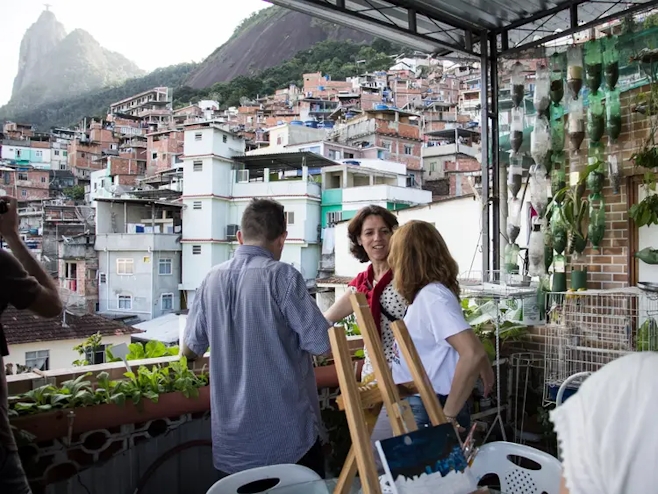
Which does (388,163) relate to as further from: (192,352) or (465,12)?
(192,352)

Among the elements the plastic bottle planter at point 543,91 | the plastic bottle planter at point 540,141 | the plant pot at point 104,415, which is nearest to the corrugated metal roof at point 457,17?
the plastic bottle planter at point 543,91

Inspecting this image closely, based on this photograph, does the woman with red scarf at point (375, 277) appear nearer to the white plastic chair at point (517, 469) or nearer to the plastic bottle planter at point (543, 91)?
the white plastic chair at point (517, 469)

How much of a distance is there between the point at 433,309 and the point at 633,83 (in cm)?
282

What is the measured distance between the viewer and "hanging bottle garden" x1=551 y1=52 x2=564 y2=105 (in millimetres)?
4066

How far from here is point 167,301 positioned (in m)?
27.5

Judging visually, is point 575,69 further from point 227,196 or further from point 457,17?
point 227,196

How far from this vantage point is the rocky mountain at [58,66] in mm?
100181

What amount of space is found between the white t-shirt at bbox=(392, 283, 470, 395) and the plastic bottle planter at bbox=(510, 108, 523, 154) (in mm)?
2841

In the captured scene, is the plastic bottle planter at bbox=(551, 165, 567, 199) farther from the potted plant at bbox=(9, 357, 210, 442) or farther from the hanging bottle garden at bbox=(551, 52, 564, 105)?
the potted plant at bbox=(9, 357, 210, 442)

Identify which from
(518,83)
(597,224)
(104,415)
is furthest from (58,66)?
(104,415)

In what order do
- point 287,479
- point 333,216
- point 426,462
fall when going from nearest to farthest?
1. point 426,462
2. point 287,479
3. point 333,216

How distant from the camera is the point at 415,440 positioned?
1243mm

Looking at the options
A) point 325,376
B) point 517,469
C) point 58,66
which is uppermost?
point 58,66

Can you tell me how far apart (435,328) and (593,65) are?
9.56ft
